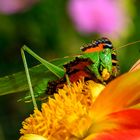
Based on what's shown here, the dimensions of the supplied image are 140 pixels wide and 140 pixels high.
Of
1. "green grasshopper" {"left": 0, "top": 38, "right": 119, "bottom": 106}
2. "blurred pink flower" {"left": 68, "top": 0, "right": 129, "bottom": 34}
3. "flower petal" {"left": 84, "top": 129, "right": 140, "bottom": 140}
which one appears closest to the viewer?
"flower petal" {"left": 84, "top": 129, "right": 140, "bottom": 140}

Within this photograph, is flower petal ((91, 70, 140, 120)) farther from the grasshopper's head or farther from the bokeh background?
→ the bokeh background

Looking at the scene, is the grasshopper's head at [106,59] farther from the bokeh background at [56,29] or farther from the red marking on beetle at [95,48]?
the bokeh background at [56,29]

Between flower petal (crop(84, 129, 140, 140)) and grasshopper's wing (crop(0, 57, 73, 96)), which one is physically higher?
grasshopper's wing (crop(0, 57, 73, 96))

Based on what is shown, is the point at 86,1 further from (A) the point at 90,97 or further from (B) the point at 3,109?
(A) the point at 90,97

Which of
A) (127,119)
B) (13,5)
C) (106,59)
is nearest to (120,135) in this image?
(127,119)

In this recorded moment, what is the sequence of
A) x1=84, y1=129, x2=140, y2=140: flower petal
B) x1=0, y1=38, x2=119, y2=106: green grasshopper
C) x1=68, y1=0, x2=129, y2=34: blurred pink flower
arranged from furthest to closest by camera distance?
x1=68, y1=0, x2=129, y2=34: blurred pink flower, x1=0, y1=38, x2=119, y2=106: green grasshopper, x1=84, y1=129, x2=140, y2=140: flower petal

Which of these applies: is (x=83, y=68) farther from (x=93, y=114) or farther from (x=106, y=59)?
(x=93, y=114)

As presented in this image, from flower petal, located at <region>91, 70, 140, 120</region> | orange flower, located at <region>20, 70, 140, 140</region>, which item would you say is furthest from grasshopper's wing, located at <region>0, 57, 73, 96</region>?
flower petal, located at <region>91, 70, 140, 120</region>

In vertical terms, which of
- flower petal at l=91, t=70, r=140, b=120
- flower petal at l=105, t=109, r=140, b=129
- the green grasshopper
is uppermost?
the green grasshopper
